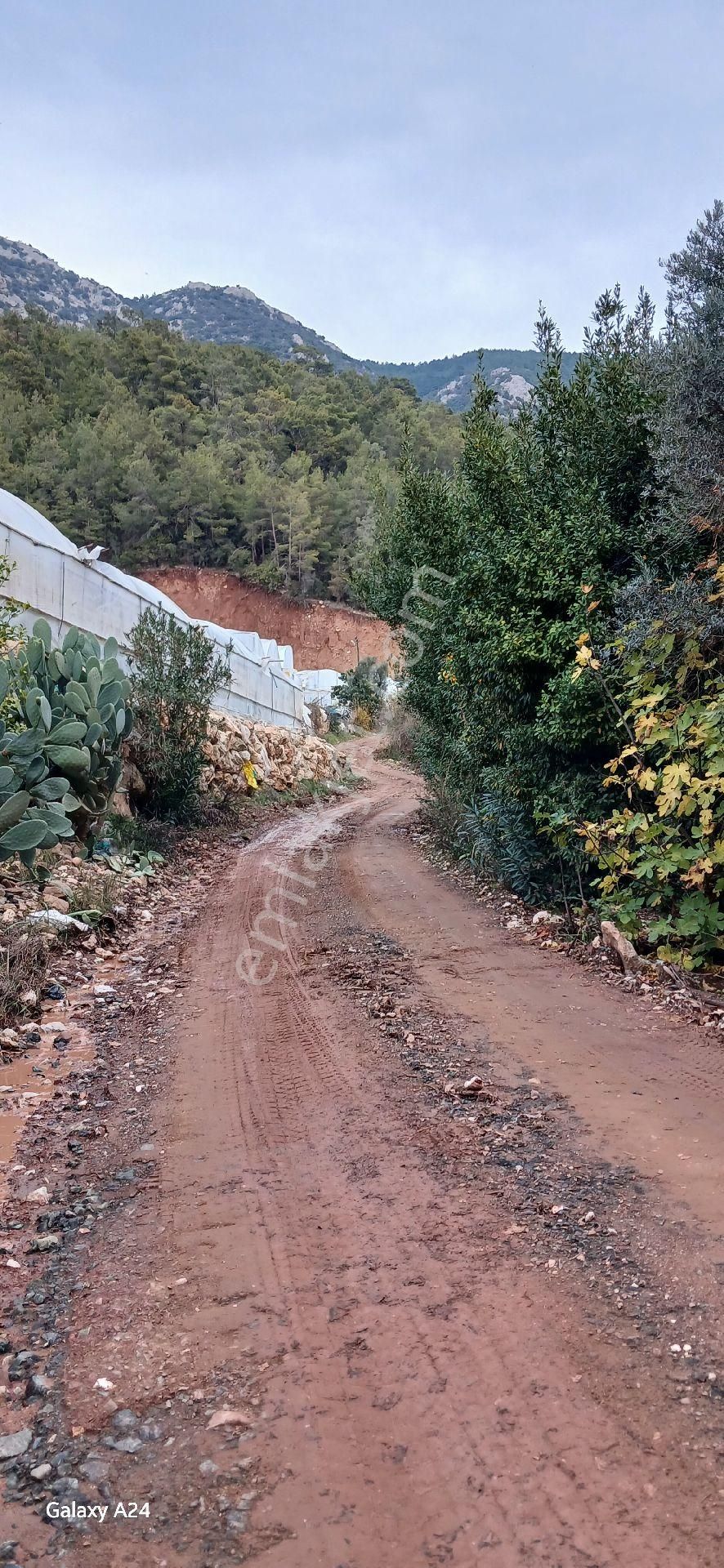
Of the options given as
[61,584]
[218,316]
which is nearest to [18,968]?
[61,584]

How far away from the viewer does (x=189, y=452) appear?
48.8 meters

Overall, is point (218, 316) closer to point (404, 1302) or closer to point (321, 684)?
point (321, 684)

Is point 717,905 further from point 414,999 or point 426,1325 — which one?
point 426,1325

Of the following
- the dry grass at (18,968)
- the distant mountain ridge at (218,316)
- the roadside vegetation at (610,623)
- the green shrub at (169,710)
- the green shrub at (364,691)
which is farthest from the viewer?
the distant mountain ridge at (218,316)

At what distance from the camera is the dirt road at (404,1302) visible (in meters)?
1.96

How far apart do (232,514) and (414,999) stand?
4865 cm

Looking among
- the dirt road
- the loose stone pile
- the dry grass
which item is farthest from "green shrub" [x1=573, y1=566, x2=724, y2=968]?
the loose stone pile

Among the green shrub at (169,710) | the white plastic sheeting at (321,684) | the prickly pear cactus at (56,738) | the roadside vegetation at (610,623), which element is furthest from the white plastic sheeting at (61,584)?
the white plastic sheeting at (321,684)

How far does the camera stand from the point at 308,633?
50344mm

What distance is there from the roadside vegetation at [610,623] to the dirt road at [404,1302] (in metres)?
1.38

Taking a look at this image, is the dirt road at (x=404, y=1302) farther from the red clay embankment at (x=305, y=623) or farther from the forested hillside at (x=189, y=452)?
the red clay embankment at (x=305, y=623)

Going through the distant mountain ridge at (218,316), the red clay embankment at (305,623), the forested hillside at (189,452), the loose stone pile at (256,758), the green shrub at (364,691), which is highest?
the distant mountain ridge at (218,316)

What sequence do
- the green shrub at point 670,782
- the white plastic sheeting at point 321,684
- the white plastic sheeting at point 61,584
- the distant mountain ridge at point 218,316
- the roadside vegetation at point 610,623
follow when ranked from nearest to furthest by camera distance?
the green shrub at point 670,782 → the roadside vegetation at point 610,623 → the white plastic sheeting at point 61,584 → the white plastic sheeting at point 321,684 → the distant mountain ridge at point 218,316

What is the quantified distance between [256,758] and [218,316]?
140883 millimetres
